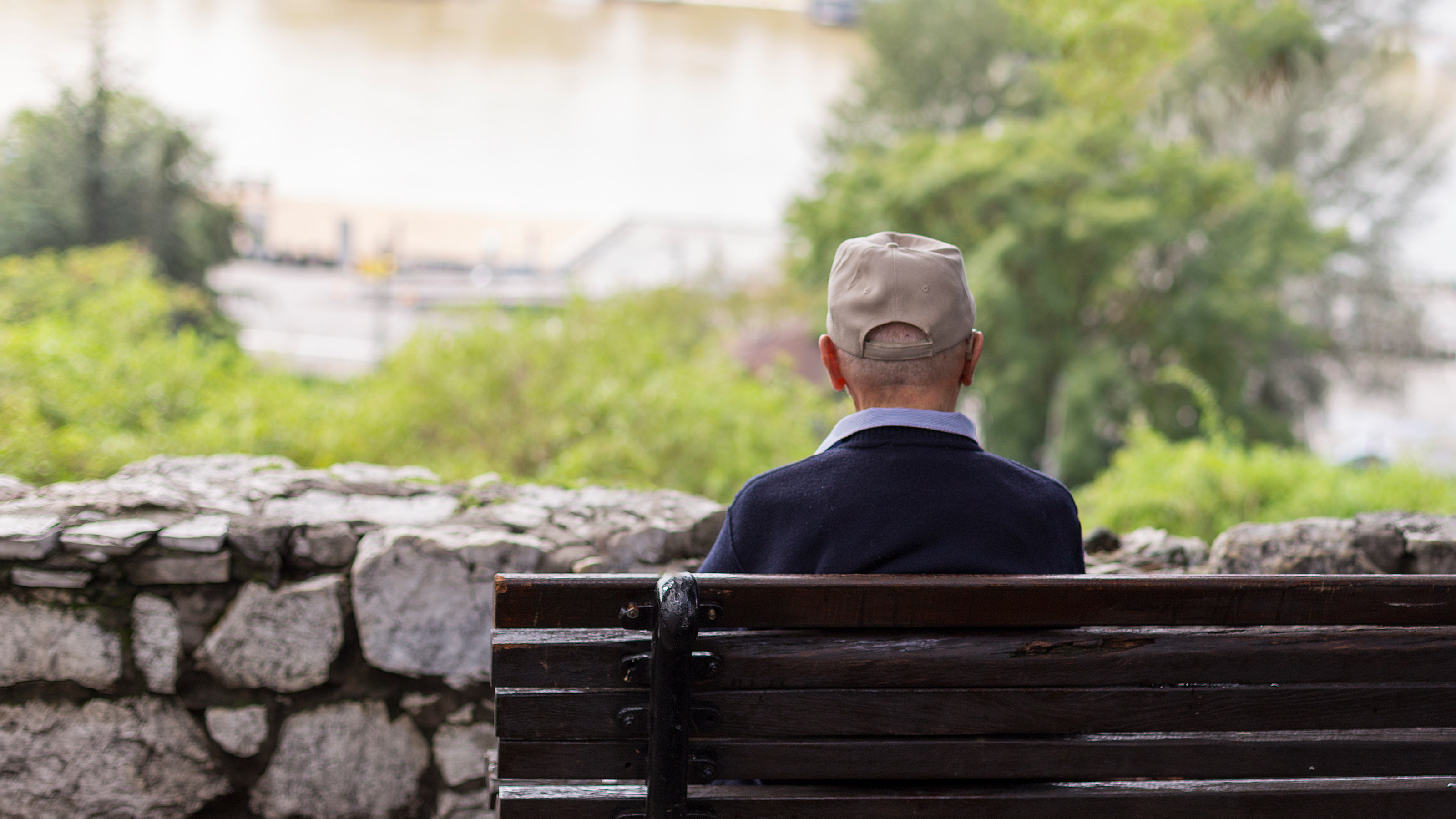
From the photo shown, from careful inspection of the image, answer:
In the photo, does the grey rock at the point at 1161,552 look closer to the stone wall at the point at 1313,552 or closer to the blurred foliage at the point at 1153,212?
the stone wall at the point at 1313,552

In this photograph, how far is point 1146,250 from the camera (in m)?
19.6

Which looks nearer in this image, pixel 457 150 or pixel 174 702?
pixel 174 702

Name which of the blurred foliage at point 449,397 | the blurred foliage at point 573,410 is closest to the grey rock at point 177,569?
the blurred foliage at point 449,397

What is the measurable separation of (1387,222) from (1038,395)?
35.3ft

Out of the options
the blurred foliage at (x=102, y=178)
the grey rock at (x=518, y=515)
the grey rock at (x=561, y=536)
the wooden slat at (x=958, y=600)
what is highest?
the blurred foliage at (x=102, y=178)

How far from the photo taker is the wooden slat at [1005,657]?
1280 mm

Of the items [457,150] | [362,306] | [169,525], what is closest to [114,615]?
[169,525]

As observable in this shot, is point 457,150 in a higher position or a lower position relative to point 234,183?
higher

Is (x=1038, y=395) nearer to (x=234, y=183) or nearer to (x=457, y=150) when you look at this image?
(x=234, y=183)

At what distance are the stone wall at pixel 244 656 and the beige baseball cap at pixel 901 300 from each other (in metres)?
1.02

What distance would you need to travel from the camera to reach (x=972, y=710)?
4.29 feet

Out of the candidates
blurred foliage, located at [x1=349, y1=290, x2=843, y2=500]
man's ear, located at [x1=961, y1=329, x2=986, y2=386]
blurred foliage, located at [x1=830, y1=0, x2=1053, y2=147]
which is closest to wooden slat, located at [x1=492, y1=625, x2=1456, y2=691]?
man's ear, located at [x1=961, y1=329, x2=986, y2=386]

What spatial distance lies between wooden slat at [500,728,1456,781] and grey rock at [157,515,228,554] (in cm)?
115

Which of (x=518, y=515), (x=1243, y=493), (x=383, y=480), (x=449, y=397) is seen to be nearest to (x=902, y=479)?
(x=518, y=515)
